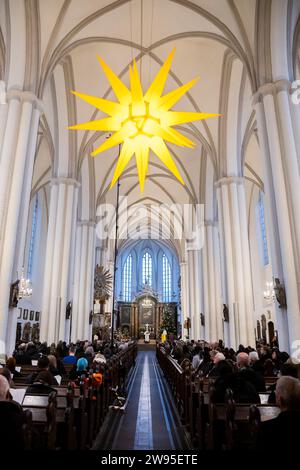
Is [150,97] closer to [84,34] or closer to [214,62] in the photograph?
[84,34]

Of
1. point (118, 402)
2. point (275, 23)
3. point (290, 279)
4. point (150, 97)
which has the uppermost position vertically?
point (275, 23)

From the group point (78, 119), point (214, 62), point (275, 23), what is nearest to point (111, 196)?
point (78, 119)

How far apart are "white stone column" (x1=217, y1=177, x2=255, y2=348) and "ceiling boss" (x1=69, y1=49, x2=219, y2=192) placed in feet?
22.1

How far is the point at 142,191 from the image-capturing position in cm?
797

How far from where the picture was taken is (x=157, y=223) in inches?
1328

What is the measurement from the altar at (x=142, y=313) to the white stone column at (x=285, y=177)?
31977mm

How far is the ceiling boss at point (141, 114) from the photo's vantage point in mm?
6539

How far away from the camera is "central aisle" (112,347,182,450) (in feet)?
17.4

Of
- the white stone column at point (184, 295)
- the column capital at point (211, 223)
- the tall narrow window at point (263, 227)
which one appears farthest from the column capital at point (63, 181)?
the white stone column at point (184, 295)

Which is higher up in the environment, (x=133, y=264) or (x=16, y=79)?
(x=133, y=264)

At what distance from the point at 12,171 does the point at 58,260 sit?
17.7ft

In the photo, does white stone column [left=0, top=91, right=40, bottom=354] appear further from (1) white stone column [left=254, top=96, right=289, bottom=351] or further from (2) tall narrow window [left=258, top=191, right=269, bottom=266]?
(2) tall narrow window [left=258, top=191, right=269, bottom=266]

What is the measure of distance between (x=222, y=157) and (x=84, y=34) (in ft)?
22.4

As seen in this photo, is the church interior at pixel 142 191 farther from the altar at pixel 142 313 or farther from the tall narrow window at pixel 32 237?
the altar at pixel 142 313
